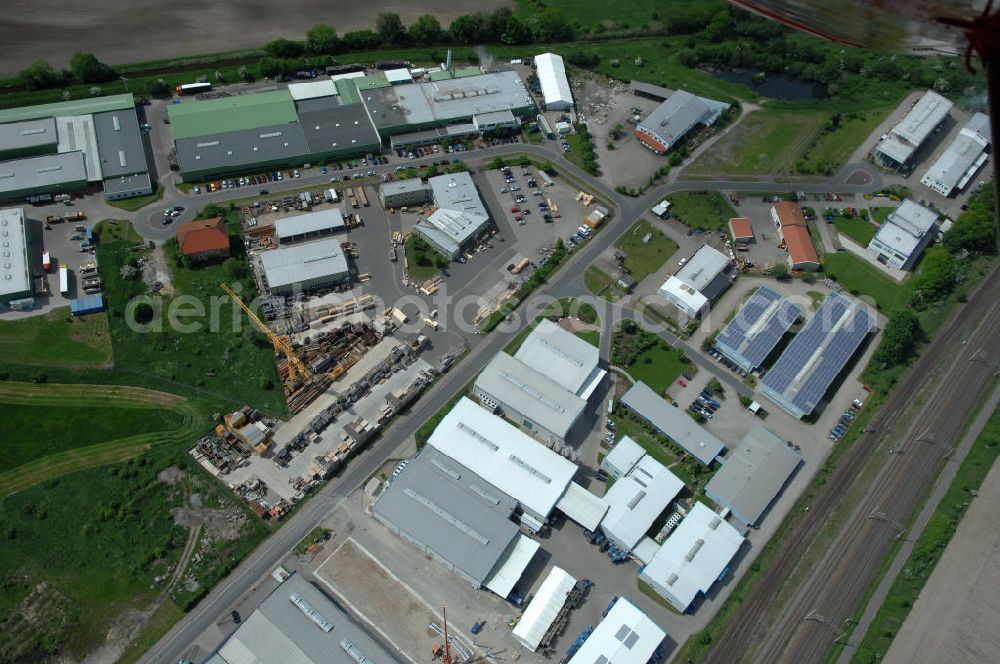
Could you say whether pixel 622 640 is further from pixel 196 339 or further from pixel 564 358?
pixel 196 339

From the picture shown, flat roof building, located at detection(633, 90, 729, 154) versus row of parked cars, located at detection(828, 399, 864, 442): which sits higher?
flat roof building, located at detection(633, 90, 729, 154)

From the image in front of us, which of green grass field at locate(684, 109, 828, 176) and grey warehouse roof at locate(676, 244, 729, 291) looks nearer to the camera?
grey warehouse roof at locate(676, 244, 729, 291)

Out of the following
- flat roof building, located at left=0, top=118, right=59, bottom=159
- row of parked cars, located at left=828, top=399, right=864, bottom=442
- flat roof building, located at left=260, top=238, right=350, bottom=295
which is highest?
flat roof building, located at left=0, top=118, right=59, bottom=159

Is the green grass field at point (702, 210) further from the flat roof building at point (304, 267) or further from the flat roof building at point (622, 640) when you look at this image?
the flat roof building at point (622, 640)

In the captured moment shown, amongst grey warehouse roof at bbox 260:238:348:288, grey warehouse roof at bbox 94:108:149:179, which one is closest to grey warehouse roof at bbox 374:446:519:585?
grey warehouse roof at bbox 260:238:348:288

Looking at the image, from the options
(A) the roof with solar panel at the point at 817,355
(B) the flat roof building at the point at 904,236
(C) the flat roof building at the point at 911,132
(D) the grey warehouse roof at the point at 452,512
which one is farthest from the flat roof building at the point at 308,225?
(C) the flat roof building at the point at 911,132

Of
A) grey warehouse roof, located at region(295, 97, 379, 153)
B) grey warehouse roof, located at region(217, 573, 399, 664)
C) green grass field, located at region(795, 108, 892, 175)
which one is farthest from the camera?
green grass field, located at region(795, 108, 892, 175)

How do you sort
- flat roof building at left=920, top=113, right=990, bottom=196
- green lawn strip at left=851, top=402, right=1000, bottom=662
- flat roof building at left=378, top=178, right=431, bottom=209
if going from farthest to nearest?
flat roof building at left=920, top=113, right=990, bottom=196 → flat roof building at left=378, top=178, right=431, bottom=209 → green lawn strip at left=851, top=402, right=1000, bottom=662

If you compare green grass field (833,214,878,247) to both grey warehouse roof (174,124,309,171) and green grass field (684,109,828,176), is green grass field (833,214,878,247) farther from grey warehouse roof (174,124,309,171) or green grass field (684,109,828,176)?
grey warehouse roof (174,124,309,171)
